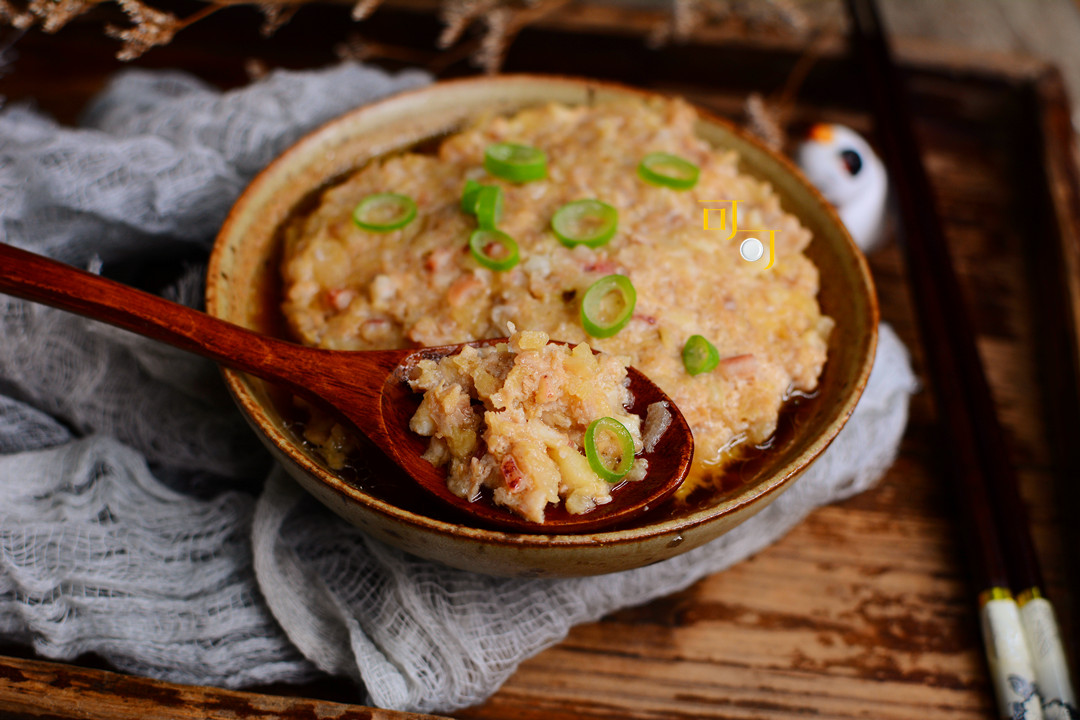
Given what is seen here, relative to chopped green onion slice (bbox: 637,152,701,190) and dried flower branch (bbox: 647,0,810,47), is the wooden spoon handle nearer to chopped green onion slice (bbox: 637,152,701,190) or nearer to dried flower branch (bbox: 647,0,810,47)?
chopped green onion slice (bbox: 637,152,701,190)

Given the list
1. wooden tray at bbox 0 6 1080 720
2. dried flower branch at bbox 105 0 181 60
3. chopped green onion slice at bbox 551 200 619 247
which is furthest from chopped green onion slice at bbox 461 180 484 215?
wooden tray at bbox 0 6 1080 720

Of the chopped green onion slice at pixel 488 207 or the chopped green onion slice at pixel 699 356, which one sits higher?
the chopped green onion slice at pixel 699 356

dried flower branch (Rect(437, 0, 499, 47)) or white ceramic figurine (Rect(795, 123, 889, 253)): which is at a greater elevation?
white ceramic figurine (Rect(795, 123, 889, 253))

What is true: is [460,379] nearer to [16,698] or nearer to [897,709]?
[16,698]

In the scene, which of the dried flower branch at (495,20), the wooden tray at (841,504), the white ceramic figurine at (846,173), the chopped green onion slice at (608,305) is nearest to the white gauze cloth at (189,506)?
the wooden tray at (841,504)

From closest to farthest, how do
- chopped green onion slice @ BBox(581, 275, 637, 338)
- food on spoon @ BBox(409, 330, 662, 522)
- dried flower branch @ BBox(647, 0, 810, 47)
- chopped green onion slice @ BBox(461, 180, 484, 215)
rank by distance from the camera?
food on spoon @ BBox(409, 330, 662, 522) → chopped green onion slice @ BBox(581, 275, 637, 338) → chopped green onion slice @ BBox(461, 180, 484, 215) → dried flower branch @ BBox(647, 0, 810, 47)

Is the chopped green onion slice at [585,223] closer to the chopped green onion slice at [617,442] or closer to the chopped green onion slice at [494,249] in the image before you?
the chopped green onion slice at [494,249]
